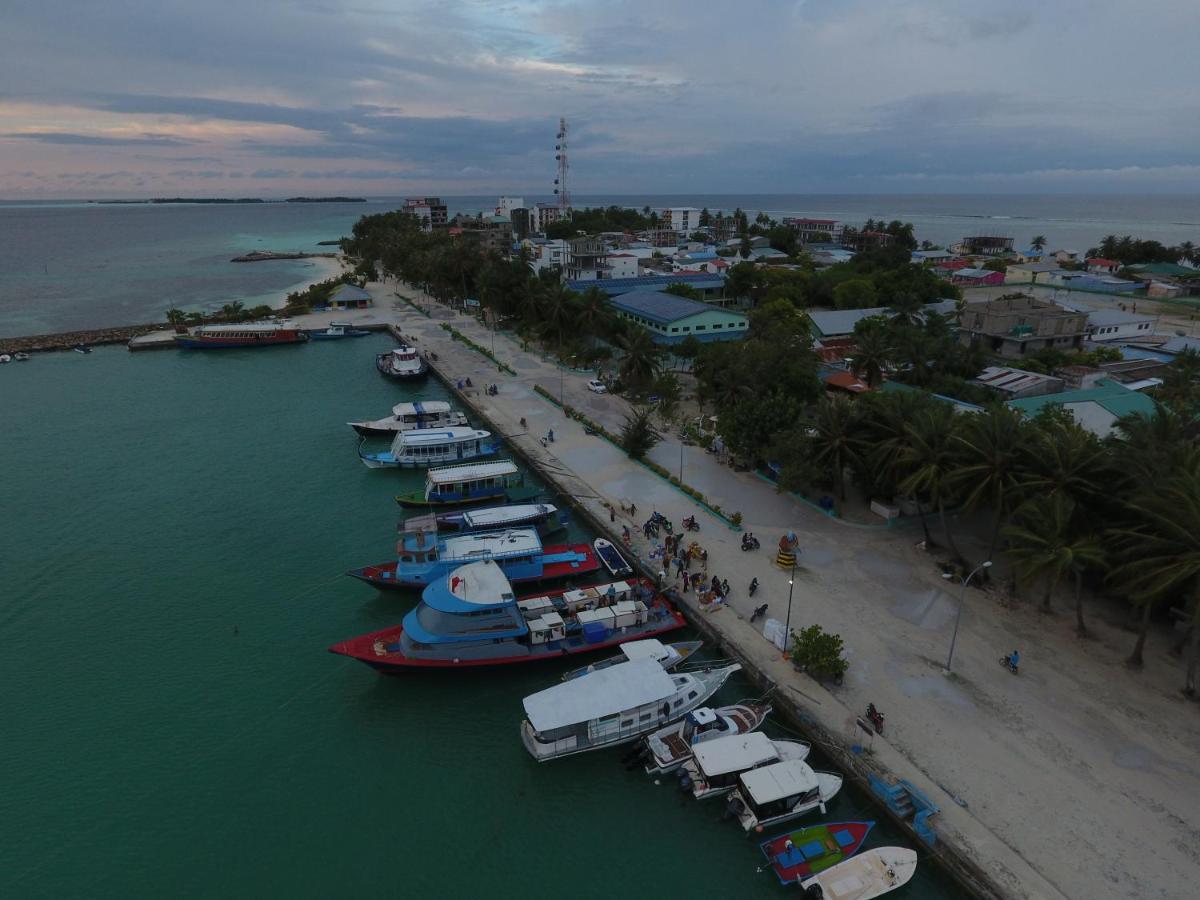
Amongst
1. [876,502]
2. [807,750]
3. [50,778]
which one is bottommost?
[50,778]

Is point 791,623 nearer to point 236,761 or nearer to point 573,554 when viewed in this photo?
point 573,554

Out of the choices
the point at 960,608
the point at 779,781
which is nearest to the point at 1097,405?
the point at 960,608

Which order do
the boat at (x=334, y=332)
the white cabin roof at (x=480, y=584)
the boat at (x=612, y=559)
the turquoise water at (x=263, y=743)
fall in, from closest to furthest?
the turquoise water at (x=263, y=743), the white cabin roof at (x=480, y=584), the boat at (x=612, y=559), the boat at (x=334, y=332)

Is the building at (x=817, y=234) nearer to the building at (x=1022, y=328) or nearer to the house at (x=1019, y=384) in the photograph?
the building at (x=1022, y=328)

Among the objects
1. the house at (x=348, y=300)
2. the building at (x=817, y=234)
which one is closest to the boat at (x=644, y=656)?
the house at (x=348, y=300)

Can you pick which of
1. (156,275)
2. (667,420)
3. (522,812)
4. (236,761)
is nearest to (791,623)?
(522,812)

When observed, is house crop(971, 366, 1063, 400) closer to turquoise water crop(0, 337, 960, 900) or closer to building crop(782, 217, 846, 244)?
turquoise water crop(0, 337, 960, 900)
